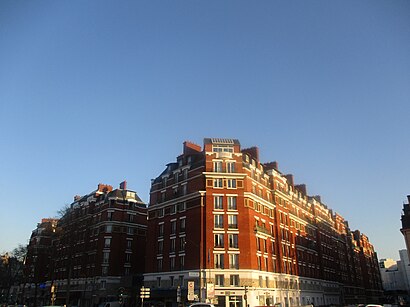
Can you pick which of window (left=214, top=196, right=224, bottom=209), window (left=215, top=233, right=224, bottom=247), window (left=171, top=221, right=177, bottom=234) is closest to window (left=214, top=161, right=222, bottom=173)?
window (left=214, top=196, right=224, bottom=209)

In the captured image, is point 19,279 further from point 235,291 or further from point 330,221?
point 330,221

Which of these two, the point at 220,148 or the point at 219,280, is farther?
the point at 220,148

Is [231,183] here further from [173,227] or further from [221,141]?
[173,227]

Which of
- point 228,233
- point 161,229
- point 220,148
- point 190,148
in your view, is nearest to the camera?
point 228,233

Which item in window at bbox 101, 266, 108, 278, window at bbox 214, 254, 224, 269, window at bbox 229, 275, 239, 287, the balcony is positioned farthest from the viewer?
window at bbox 101, 266, 108, 278

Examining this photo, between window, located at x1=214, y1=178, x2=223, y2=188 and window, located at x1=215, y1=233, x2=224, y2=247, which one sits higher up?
window, located at x1=214, y1=178, x2=223, y2=188

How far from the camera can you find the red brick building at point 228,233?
46562mm

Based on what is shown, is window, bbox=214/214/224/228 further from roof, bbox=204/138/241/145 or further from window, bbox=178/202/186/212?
roof, bbox=204/138/241/145

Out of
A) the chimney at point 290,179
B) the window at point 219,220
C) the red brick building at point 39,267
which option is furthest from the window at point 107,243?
the chimney at point 290,179

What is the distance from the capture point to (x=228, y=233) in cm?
4834

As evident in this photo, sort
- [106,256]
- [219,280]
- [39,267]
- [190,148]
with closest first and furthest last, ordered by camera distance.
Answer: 1. [219,280]
2. [190,148]
3. [106,256]
4. [39,267]

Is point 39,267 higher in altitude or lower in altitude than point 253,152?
lower

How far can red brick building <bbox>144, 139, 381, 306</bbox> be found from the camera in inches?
1833

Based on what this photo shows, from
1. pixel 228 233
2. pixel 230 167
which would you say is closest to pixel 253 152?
pixel 230 167
